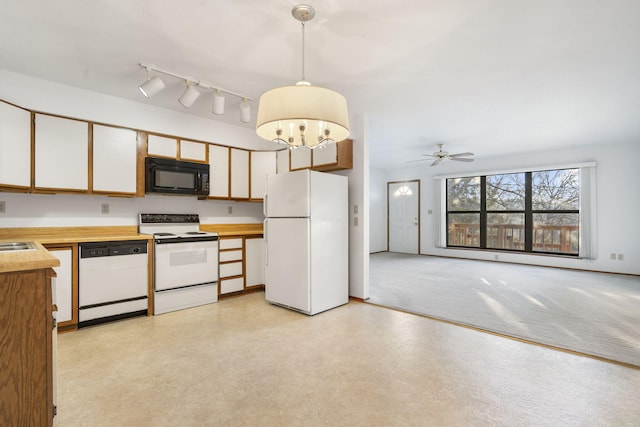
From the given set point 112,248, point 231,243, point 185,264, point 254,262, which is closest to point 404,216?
point 254,262

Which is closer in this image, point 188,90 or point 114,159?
point 188,90

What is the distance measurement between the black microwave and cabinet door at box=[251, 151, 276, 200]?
0.72 metres

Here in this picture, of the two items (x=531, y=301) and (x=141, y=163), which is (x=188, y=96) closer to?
(x=141, y=163)

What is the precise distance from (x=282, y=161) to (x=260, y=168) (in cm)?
35

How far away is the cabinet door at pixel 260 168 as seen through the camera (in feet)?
14.9

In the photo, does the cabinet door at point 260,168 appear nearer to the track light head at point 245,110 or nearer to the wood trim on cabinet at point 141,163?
the track light head at point 245,110

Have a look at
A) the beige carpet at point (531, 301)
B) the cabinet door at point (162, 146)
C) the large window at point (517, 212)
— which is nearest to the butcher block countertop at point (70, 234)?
the cabinet door at point (162, 146)

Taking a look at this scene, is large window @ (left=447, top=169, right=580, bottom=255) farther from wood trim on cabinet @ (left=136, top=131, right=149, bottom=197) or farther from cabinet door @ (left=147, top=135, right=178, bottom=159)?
wood trim on cabinet @ (left=136, top=131, right=149, bottom=197)

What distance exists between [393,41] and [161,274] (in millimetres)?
3216

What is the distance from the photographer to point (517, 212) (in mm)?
6785

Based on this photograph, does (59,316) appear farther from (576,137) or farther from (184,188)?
(576,137)

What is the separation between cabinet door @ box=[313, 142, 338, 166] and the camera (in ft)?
12.6

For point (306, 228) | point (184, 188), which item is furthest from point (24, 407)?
point (184, 188)

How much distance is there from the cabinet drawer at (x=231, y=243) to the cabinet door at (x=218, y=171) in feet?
2.08
